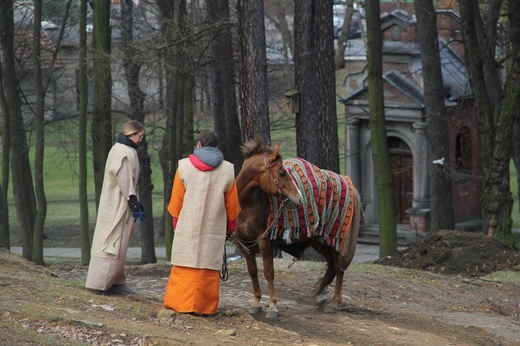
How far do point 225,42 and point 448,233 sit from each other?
11.5 metres

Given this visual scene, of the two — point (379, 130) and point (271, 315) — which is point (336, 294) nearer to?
point (271, 315)

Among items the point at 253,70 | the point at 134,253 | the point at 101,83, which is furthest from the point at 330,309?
the point at 134,253

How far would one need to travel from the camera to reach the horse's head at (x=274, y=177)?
9812mm

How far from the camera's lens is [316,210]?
1058 cm

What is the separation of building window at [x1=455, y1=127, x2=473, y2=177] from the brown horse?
25.0 meters

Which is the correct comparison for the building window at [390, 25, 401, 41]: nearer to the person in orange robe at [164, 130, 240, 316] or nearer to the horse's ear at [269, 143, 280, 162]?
the horse's ear at [269, 143, 280, 162]

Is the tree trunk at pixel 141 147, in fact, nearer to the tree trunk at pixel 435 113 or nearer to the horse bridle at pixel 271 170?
the tree trunk at pixel 435 113

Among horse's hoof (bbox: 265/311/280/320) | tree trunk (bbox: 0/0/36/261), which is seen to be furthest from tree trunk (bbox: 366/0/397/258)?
horse's hoof (bbox: 265/311/280/320)

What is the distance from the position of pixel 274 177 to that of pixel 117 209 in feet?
5.17

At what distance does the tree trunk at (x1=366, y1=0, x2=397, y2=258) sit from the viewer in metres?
22.9

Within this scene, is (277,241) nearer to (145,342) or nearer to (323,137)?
(145,342)

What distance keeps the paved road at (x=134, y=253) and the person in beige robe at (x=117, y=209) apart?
1924 cm

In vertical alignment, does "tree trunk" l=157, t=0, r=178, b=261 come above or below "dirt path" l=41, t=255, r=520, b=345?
above

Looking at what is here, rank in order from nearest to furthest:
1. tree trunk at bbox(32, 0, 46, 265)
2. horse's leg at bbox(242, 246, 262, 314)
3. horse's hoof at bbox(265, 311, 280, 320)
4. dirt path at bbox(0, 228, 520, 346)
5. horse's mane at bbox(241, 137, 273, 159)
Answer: dirt path at bbox(0, 228, 520, 346) → horse's mane at bbox(241, 137, 273, 159) → horse's hoof at bbox(265, 311, 280, 320) → horse's leg at bbox(242, 246, 262, 314) → tree trunk at bbox(32, 0, 46, 265)
